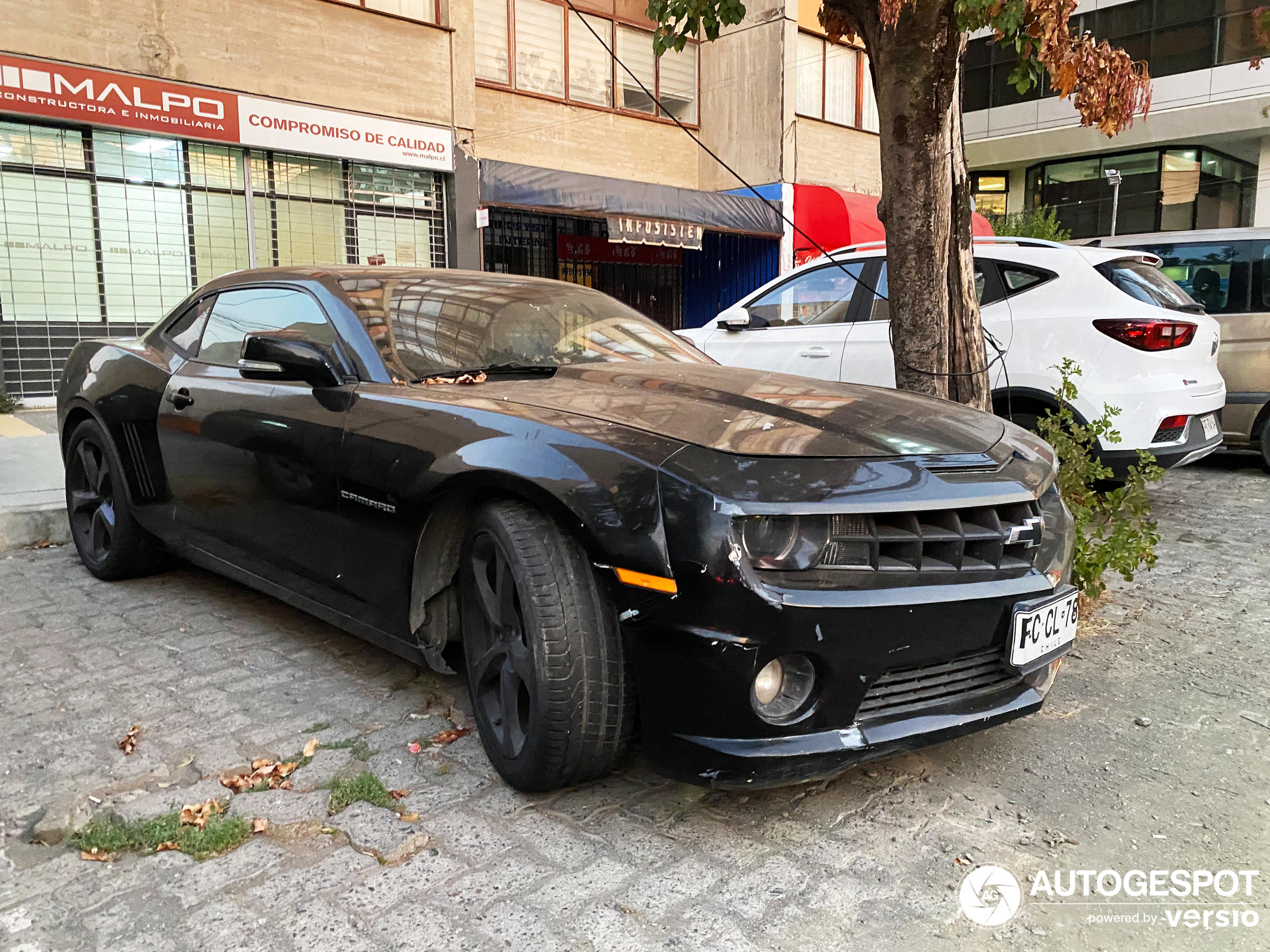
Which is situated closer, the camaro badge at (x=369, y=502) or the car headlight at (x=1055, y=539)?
the car headlight at (x=1055, y=539)

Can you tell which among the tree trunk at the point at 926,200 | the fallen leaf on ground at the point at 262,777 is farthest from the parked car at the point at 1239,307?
the fallen leaf on ground at the point at 262,777

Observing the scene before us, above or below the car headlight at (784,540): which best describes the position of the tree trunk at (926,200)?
above

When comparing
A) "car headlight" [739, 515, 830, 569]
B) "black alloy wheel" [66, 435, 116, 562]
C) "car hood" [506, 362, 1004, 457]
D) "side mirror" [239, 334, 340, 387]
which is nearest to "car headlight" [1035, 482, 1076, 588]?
"car hood" [506, 362, 1004, 457]

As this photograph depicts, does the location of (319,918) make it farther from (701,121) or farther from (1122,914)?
(701,121)

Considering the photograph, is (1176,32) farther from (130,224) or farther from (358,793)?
(358,793)

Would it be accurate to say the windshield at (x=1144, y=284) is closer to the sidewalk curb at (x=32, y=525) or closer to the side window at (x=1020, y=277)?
the side window at (x=1020, y=277)

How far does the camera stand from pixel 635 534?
2193 millimetres

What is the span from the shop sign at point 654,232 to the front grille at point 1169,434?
896 cm

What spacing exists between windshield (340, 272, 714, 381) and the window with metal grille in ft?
19.7

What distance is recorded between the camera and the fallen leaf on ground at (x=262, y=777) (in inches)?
101

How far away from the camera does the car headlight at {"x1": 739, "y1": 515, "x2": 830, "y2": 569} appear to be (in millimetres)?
2117

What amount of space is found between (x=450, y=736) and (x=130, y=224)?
30.8ft

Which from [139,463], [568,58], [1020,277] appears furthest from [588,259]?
[139,463]

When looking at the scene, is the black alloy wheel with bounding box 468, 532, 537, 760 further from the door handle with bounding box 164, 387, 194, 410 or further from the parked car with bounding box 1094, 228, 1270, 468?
the parked car with bounding box 1094, 228, 1270, 468
